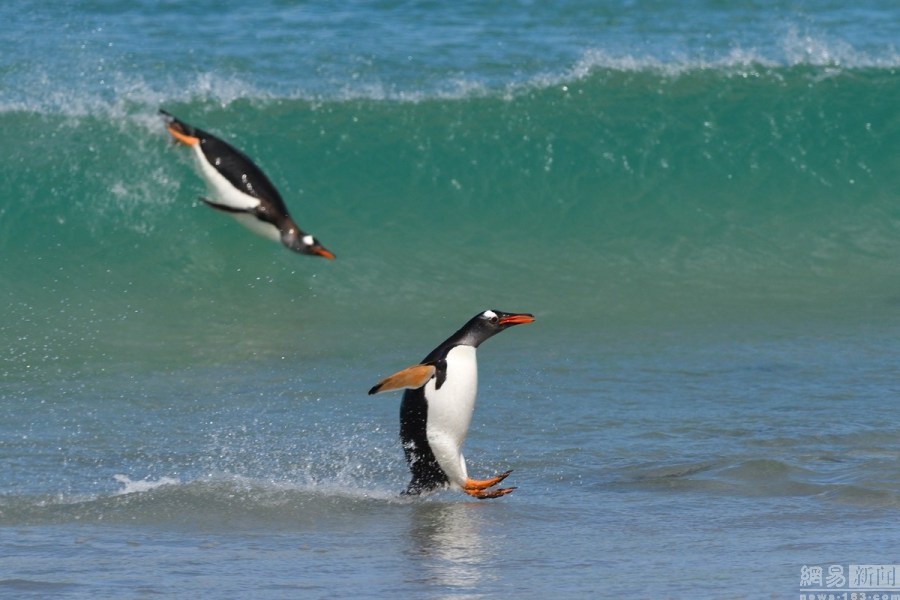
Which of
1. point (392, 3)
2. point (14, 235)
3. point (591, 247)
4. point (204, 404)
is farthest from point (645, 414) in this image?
point (392, 3)

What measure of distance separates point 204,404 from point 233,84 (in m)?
6.64

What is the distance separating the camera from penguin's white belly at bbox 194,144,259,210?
7.70 metres

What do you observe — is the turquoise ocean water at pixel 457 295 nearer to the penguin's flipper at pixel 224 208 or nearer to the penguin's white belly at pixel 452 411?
the penguin's white belly at pixel 452 411

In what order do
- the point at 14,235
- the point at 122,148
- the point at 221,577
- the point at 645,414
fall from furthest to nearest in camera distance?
the point at 122,148 → the point at 14,235 → the point at 645,414 → the point at 221,577

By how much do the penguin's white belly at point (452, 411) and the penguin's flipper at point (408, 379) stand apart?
0.11 m

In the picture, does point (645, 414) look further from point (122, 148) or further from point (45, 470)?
point (122, 148)

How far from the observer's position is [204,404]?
807 centimetres

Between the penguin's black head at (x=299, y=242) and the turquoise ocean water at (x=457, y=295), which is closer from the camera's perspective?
the turquoise ocean water at (x=457, y=295)

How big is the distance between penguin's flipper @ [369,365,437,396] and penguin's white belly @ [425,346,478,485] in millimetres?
105

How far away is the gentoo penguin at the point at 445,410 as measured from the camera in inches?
257

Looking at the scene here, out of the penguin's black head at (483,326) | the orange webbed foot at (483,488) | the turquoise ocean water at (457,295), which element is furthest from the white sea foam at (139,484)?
the penguin's black head at (483,326)

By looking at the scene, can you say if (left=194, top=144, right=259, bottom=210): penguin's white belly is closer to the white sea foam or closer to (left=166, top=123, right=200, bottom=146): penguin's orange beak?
(left=166, top=123, right=200, bottom=146): penguin's orange beak

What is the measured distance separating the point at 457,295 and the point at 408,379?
4.67m

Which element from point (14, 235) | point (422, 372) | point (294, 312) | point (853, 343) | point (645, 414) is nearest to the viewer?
point (422, 372)
